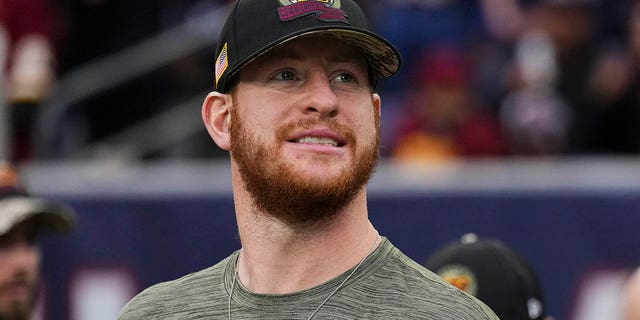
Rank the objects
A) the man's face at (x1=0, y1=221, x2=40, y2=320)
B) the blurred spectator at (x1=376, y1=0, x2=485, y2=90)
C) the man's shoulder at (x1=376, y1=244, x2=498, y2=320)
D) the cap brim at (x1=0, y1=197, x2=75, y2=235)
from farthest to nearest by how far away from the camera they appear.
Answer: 1. the blurred spectator at (x1=376, y1=0, x2=485, y2=90)
2. the cap brim at (x1=0, y1=197, x2=75, y2=235)
3. the man's face at (x1=0, y1=221, x2=40, y2=320)
4. the man's shoulder at (x1=376, y1=244, x2=498, y2=320)

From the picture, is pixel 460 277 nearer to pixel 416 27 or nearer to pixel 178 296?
pixel 178 296

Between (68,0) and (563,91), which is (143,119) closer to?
(68,0)

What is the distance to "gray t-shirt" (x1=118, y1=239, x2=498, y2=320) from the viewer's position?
2.65 metres

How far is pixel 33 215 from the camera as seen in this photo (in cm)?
542

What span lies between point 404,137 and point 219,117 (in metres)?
5.27

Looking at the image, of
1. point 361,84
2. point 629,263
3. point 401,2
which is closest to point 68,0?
point 401,2

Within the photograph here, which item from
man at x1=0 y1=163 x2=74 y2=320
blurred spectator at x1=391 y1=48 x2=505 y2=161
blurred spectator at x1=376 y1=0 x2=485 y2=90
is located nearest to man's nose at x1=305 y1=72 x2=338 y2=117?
man at x1=0 y1=163 x2=74 y2=320

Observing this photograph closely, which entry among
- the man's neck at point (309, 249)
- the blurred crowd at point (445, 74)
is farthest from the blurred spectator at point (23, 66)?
the man's neck at point (309, 249)

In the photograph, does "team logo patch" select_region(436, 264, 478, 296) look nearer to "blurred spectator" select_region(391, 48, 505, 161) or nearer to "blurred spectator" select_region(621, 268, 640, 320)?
"blurred spectator" select_region(621, 268, 640, 320)

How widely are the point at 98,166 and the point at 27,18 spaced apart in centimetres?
163

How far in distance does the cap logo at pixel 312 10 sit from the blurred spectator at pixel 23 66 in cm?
527

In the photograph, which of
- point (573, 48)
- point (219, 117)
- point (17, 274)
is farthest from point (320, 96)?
point (573, 48)

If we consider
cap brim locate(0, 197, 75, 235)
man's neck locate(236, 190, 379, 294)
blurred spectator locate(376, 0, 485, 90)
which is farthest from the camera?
blurred spectator locate(376, 0, 485, 90)

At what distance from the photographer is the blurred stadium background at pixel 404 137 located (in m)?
6.88
